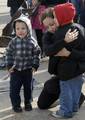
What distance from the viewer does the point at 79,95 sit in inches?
206

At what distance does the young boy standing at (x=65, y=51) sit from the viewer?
4.88m

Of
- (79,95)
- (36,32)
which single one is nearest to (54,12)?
(79,95)

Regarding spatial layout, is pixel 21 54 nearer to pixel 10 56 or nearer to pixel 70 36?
pixel 10 56

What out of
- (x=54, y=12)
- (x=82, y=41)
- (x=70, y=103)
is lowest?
(x=70, y=103)

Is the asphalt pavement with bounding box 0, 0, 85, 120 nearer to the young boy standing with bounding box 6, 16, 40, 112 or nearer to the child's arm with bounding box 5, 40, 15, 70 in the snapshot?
the young boy standing with bounding box 6, 16, 40, 112

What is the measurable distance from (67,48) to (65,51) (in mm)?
43

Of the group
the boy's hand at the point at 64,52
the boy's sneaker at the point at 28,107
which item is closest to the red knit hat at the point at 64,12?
the boy's hand at the point at 64,52

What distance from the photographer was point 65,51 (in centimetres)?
492

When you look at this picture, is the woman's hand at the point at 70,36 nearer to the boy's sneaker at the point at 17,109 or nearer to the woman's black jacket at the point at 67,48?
the woman's black jacket at the point at 67,48

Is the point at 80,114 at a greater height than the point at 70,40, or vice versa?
the point at 70,40

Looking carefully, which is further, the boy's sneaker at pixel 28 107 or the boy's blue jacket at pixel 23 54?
the boy's sneaker at pixel 28 107

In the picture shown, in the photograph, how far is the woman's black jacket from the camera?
490 cm

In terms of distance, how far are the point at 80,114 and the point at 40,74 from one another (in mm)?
1854

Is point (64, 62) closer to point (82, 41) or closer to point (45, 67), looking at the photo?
point (82, 41)
